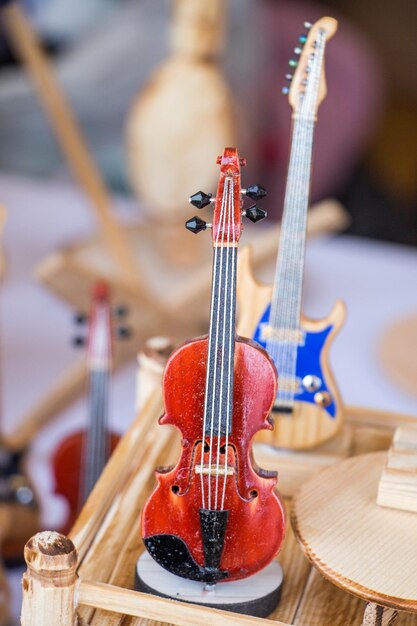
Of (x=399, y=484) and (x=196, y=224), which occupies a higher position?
(x=196, y=224)

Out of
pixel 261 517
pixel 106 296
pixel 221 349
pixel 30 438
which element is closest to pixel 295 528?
pixel 261 517

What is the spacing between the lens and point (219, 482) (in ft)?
2.33

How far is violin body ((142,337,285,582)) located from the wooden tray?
5 cm

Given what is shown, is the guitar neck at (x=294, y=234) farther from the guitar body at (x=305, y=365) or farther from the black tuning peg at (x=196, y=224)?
the black tuning peg at (x=196, y=224)

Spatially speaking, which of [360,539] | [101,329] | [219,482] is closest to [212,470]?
[219,482]

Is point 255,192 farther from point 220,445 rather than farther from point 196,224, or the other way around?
point 220,445

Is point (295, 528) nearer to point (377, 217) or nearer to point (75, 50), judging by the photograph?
point (75, 50)

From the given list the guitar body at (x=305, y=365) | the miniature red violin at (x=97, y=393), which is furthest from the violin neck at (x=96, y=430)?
the guitar body at (x=305, y=365)

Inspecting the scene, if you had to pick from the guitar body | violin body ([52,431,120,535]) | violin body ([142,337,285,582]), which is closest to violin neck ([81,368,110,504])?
violin body ([52,431,120,535])

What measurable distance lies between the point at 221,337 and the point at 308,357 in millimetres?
202

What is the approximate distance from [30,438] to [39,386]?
0.15 meters

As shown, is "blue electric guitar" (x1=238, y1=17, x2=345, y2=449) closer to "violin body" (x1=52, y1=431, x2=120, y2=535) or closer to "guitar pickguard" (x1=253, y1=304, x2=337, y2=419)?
"guitar pickguard" (x1=253, y1=304, x2=337, y2=419)

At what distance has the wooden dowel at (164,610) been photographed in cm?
67

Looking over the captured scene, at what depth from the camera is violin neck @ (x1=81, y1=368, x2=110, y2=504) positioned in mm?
1129
